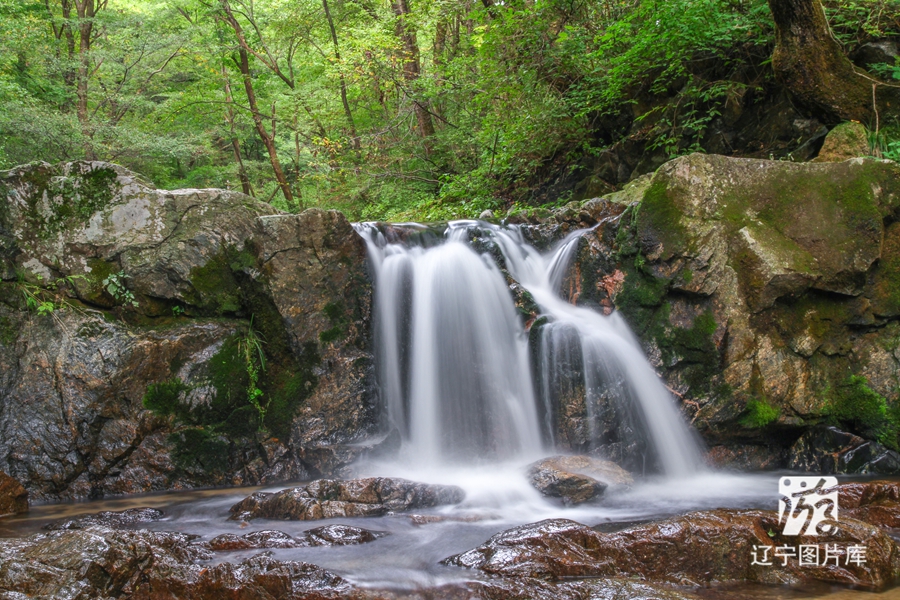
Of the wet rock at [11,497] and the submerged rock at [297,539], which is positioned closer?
the submerged rock at [297,539]

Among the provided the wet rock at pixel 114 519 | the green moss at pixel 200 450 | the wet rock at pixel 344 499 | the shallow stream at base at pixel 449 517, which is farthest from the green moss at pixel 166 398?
the wet rock at pixel 344 499

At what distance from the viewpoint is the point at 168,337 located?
6.28 meters

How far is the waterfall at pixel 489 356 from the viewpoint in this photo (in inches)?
248

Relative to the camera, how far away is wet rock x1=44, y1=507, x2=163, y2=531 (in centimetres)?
467

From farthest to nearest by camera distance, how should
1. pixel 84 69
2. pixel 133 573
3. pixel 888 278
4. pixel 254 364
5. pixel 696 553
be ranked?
1. pixel 84 69
2. pixel 254 364
3. pixel 888 278
4. pixel 696 553
5. pixel 133 573

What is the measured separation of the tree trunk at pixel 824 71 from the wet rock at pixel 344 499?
6.82 metres

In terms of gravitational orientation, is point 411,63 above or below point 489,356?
above

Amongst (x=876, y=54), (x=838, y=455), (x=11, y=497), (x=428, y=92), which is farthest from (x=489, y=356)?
(x=428, y=92)

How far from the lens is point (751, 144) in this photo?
898 cm

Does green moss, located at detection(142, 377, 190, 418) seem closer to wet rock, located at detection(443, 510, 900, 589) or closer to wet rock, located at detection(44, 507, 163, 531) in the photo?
wet rock, located at detection(44, 507, 163, 531)

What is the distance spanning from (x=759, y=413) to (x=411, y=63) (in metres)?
11.6

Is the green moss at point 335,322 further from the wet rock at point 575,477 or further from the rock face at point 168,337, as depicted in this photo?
the wet rock at point 575,477

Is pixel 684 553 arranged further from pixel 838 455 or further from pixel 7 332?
pixel 7 332

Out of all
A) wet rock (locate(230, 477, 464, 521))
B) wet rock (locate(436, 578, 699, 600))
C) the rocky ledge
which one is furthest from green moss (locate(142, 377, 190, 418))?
wet rock (locate(436, 578, 699, 600))
